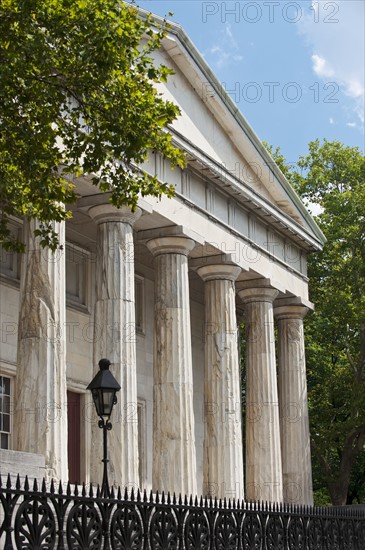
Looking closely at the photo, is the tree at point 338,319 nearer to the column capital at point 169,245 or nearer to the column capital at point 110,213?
the column capital at point 169,245

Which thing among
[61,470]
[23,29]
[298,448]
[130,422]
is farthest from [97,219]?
[298,448]

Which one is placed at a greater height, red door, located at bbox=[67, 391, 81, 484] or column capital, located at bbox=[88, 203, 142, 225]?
→ column capital, located at bbox=[88, 203, 142, 225]

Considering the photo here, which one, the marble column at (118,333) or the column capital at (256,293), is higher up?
the column capital at (256,293)

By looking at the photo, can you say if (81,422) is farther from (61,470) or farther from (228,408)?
(61,470)

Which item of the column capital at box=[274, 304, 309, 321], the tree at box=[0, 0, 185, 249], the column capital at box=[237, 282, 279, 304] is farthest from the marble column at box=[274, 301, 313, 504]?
the tree at box=[0, 0, 185, 249]

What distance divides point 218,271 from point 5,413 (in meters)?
8.74

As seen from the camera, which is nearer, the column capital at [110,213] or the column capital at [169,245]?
the column capital at [110,213]

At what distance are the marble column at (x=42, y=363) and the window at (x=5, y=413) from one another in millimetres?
5609

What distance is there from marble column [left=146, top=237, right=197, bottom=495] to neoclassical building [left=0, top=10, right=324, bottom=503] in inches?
1.6

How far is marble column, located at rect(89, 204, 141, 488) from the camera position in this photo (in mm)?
27562

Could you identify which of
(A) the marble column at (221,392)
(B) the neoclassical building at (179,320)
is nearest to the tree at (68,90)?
(B) the neoclassical building at (179,320)

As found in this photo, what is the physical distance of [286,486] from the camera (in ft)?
133

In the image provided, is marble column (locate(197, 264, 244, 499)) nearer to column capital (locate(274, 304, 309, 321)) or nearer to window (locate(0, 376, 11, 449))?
column capital (locate(274, 304, 309, 321))

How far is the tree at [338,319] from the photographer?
162ft
